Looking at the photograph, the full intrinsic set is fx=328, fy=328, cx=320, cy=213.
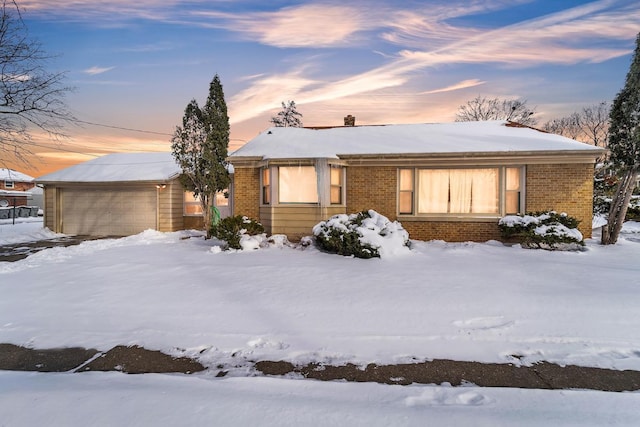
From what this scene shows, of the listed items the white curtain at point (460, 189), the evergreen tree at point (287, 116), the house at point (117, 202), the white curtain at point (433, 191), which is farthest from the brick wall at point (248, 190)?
the evergreen tree at point (287, 116)

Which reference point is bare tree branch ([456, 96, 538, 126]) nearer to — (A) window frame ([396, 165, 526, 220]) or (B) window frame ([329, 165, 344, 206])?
(A) window frame ([396, 165, 526, 220])

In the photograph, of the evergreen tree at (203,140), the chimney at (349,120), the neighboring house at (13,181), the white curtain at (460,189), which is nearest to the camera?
the white curtain at (460,189)

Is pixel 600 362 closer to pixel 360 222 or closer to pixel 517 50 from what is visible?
pixel 360 222

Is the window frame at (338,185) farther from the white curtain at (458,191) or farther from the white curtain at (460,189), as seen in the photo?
the white curtain at (460,189)

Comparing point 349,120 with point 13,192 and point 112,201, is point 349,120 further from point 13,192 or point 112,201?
point 13,192

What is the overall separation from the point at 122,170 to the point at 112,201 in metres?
1.78

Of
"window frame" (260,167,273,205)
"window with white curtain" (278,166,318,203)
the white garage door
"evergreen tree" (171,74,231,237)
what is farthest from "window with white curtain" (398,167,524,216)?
the white garage door

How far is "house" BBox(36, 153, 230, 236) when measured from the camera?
16.7 metres

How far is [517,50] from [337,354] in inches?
584

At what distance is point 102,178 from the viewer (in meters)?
16.7

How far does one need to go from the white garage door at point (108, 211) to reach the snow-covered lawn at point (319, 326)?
7.68 m

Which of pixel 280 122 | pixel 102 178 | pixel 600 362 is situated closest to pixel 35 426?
pixel 600 362

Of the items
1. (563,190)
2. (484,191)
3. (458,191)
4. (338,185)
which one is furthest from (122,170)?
(563,190)

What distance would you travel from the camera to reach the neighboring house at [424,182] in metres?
11.0
